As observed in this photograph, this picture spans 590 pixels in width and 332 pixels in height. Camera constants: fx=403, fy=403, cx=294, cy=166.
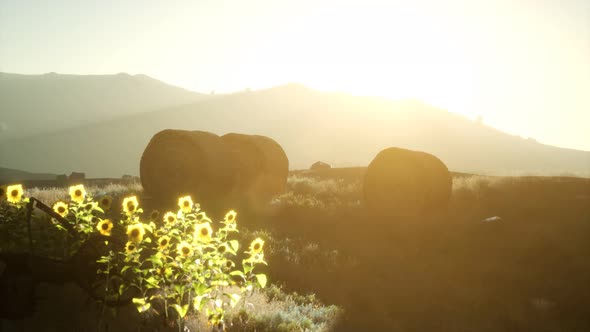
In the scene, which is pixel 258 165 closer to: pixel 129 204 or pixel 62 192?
pixel 62 192

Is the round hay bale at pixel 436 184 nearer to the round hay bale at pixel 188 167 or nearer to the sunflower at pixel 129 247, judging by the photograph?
the round hay bale at pixel 188 167

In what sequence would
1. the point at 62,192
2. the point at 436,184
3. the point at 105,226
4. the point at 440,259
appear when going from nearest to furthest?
the point at 105,226, the point at 440,259, the point at 62,192, the point at 436,184

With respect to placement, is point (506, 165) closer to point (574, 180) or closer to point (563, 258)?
point (574, 180)

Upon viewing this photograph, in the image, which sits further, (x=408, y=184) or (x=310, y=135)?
(x=310, y=135)

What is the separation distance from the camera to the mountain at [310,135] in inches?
3073

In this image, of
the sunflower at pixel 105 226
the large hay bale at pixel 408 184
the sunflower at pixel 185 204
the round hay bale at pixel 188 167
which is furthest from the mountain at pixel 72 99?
the sunflower at pixel 105 226

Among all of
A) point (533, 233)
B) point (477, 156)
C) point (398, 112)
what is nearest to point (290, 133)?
point (398, 112)

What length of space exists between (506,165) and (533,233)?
254ft

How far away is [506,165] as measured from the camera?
265 ft

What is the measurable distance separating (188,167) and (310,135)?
85164 millimetres

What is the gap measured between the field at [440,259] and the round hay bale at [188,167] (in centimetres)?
86

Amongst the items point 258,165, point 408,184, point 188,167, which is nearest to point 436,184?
point 408,184

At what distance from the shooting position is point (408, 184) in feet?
46.5

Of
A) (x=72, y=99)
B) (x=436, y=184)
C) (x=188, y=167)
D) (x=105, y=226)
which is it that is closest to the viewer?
(x=105, y=226)
